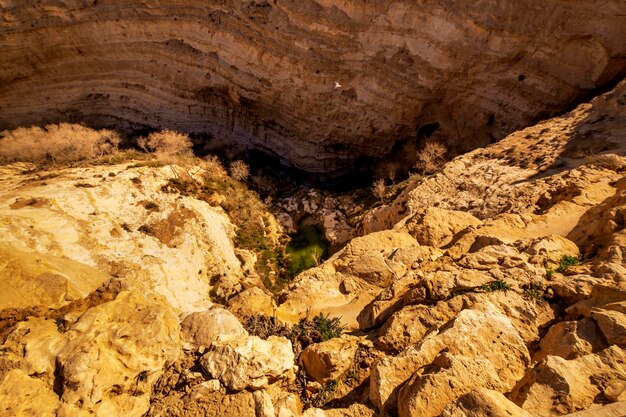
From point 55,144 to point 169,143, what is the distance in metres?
9.31

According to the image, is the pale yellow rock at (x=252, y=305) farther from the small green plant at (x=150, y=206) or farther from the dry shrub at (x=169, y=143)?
the dry shrub at (x=169, y=143)

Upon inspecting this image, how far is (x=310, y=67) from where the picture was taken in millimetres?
27484

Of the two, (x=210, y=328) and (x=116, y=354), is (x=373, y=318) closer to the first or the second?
(x=210, y=328)

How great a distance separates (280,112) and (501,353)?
2729 cm

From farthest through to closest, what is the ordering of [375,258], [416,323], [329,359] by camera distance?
[375,258] → [416,323] → [329,359]

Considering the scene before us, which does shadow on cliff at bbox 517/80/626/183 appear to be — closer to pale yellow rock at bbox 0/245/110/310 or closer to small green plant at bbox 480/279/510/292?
small green plant at bbox 480/279/510/292

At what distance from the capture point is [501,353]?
656 centimetres

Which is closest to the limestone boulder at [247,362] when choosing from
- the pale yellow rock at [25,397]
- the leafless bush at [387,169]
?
the pale yellow rock at [25,397]

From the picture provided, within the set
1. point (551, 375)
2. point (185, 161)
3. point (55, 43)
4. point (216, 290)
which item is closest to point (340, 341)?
point (551, 375)

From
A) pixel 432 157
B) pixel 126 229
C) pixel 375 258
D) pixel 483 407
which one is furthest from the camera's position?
pixel 432 157

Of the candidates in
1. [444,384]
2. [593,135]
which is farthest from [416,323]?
[593,135]

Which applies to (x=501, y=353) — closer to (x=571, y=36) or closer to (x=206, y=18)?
(x=571, y=36)

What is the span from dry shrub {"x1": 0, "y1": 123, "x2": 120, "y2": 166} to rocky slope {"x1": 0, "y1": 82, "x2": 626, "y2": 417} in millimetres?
12421

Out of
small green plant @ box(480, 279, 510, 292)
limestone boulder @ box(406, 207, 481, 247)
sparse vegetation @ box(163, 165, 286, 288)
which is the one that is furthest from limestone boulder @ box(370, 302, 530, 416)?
sparse vegetation @ box(163, 165, 286, 288)
